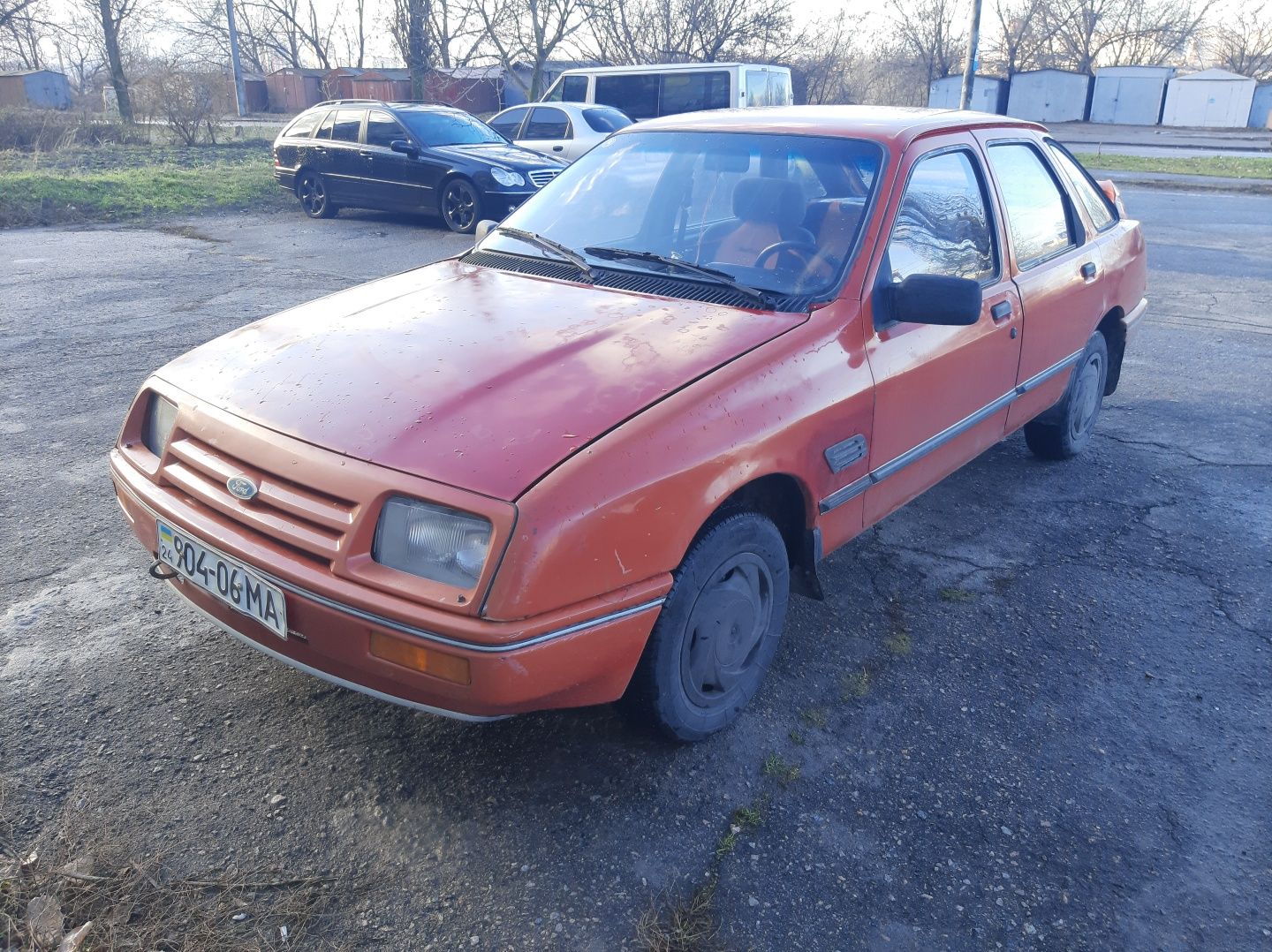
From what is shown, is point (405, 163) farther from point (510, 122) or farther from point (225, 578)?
point (225, 578)

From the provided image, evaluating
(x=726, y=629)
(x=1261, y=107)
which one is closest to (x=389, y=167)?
(x=726, y=629)

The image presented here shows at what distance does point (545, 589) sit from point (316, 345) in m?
1.20

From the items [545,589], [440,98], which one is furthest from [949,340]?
[440,98]

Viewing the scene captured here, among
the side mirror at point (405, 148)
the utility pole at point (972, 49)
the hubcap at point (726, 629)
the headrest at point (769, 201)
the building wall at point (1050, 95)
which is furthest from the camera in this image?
the building wall at point (1050, 95)

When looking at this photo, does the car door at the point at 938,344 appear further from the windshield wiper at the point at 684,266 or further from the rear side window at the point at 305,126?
the rear side window at the point at 305,126

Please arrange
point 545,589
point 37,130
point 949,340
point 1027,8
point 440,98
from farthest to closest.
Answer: point 1027,8 → point 440,98 → point 37,130 → point 949,340 → point 545,589

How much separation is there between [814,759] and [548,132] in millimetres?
13179

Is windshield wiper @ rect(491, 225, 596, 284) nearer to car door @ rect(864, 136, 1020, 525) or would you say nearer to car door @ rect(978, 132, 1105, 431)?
car door @ rect(864, 136, 1020, 525)

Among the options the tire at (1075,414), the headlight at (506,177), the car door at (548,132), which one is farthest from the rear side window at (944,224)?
the car door at (548,132)

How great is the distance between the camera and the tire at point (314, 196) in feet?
43.2

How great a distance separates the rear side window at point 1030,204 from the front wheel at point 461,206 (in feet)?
26.9

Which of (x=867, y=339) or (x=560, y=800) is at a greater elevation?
(x=867, y=339)

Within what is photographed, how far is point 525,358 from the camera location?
8.66 ft

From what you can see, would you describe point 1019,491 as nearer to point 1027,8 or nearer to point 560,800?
point 560,800
